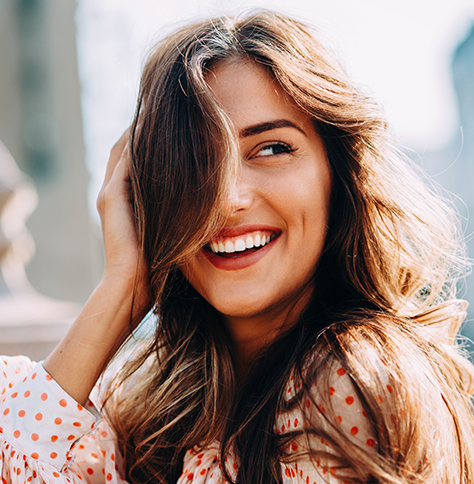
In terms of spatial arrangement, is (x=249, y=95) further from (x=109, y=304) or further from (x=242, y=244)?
(x=109, y=304)

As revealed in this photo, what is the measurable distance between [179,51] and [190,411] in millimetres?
1195

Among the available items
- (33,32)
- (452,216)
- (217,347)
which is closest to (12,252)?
(217,347)

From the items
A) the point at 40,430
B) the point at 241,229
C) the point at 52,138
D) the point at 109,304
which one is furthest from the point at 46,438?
the point at 52,138

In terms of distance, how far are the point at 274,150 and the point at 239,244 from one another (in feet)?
1.04

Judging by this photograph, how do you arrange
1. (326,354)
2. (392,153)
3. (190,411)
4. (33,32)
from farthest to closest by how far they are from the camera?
(33,32) < (392,153) < (190,411) < (326,354)

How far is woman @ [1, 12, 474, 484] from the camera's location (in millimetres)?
1452

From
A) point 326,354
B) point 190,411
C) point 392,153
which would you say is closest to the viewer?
point 326,354

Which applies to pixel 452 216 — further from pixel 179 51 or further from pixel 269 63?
pixel 179 51

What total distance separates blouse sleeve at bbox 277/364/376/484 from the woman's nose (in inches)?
22.0

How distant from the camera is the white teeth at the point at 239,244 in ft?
5.20

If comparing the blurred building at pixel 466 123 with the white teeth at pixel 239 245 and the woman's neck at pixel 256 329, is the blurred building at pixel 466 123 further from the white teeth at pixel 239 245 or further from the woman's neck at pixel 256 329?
the white teeth at pixel 239 245

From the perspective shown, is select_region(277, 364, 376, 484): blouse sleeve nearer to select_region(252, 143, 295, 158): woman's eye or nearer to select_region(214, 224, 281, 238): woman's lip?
select_region(214, 224, 281, 238): woman's lip

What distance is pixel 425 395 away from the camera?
3.76 ft

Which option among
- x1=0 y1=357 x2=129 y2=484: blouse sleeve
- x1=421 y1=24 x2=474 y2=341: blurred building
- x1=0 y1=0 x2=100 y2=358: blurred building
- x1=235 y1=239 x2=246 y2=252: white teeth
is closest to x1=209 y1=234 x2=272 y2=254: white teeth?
x1=235 y1=239 x2=246 y2=252: white teeth
